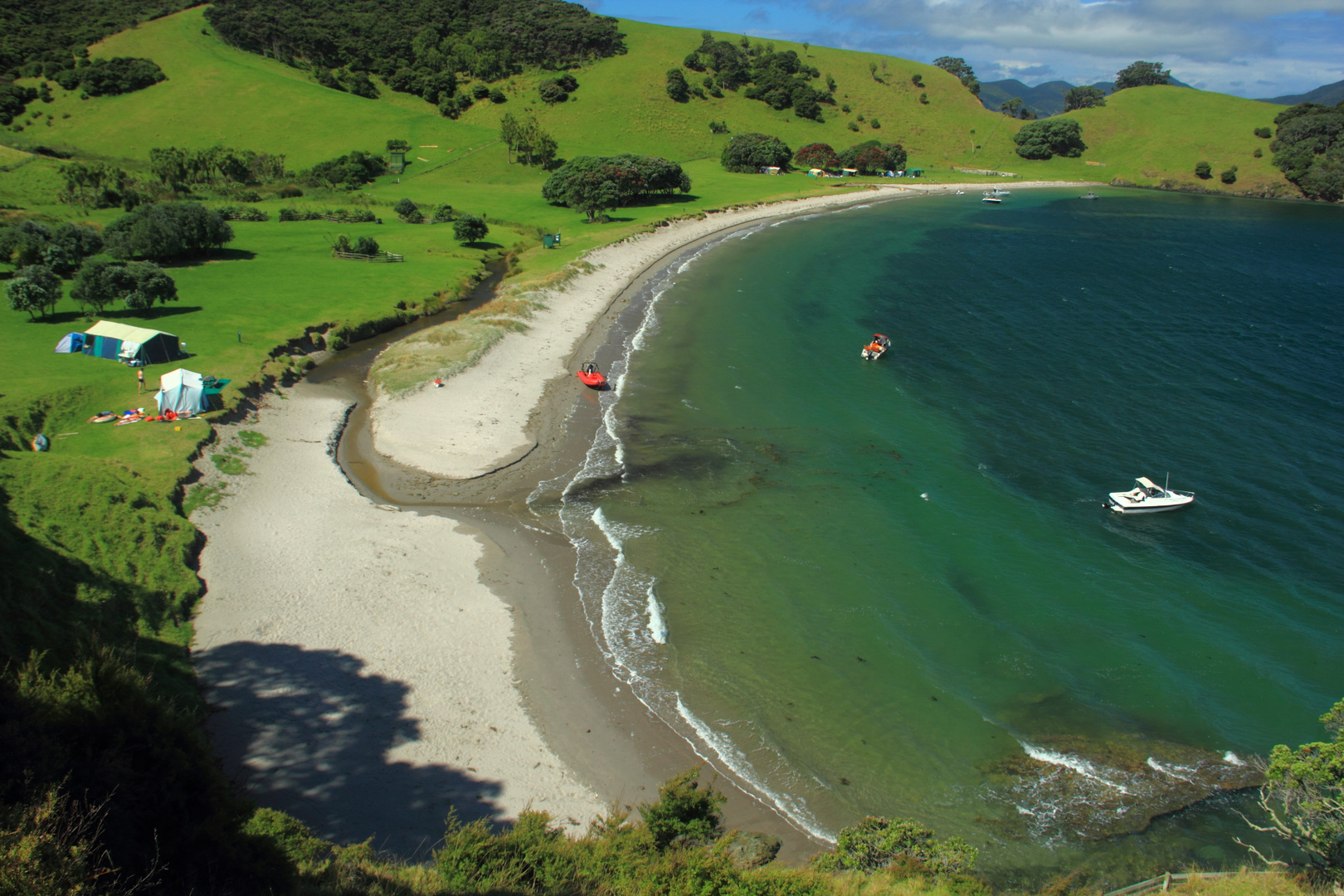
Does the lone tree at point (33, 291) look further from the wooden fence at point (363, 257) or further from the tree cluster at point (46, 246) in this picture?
the wooden fence at point (363, 257)

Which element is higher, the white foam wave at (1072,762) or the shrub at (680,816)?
the shrub at (680,816)

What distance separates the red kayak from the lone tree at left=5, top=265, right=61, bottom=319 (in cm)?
3879

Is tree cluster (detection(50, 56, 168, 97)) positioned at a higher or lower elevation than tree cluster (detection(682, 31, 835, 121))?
lower

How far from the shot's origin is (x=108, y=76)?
14725 centimetres

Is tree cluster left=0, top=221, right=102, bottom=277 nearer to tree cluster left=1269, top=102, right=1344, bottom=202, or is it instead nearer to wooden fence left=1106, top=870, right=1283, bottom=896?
wooden fence left=1106, top=870, right=1283, bottom=896

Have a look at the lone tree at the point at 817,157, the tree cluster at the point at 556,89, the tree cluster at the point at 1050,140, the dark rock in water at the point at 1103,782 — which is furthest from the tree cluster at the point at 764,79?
the dark rock in water at the point at 1103,782

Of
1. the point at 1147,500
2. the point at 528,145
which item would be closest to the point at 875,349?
the point at 1147,500

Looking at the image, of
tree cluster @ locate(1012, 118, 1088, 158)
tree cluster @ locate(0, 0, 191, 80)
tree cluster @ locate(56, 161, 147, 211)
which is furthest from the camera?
tree cluster @ locate(1012, 118, 1088, 158)

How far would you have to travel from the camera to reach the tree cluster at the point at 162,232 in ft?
217

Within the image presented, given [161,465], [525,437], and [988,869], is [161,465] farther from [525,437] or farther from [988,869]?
[988,869]

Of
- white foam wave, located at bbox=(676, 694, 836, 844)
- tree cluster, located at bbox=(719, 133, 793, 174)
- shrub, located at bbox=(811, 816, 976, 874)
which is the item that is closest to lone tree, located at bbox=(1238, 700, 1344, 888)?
shrub, located at bbox=(811, 816, 976, 874)

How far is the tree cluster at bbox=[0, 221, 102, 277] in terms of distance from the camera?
61.4 metres

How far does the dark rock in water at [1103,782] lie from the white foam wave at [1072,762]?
27 mm

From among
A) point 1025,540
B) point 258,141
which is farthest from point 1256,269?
point 258,141
